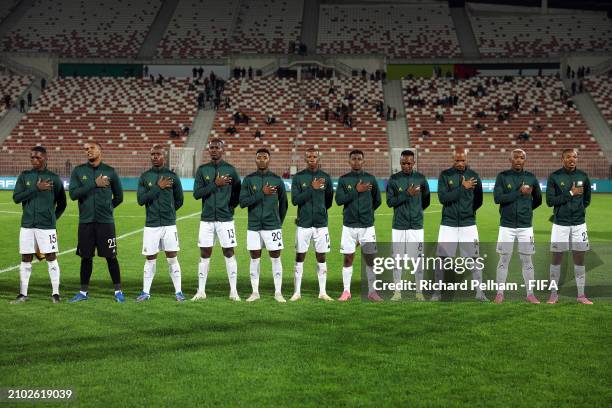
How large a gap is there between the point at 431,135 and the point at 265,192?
1506 inches

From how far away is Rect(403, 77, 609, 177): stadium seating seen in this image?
39500 millimetres

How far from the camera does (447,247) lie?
10.3 metres

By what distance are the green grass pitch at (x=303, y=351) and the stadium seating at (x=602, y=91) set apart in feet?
141

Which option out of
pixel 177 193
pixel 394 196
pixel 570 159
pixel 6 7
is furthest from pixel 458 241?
pixel 6 7

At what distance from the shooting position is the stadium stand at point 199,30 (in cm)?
5788

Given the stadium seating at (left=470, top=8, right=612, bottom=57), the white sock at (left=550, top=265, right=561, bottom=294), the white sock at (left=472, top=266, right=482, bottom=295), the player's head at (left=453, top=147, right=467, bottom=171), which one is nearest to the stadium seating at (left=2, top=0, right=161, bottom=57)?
the stadium seating at (left=470, top=8, right=612, bottom=57)

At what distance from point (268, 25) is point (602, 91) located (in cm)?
2741

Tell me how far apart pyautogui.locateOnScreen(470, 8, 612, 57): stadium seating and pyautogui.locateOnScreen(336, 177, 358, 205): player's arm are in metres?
49.7

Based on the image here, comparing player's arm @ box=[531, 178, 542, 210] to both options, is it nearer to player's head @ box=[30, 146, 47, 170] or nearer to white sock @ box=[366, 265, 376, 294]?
white sock @ box=[366, 265, 376, 294]

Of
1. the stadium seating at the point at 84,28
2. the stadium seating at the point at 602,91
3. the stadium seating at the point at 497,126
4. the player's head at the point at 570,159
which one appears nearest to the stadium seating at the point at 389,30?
the stadium seating at the point at 497,126

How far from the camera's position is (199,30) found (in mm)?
60688

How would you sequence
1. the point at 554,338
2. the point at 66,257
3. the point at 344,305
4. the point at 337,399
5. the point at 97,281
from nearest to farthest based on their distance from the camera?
1. the point at 337,399
2. the point at 554,338
3. the point at 344,305
4. the point at 97,281
5. the point at 66,257

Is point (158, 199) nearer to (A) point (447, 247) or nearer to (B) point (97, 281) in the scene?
(B) point (97, 281)

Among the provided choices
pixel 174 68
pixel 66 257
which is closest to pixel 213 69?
pixel 174 68
